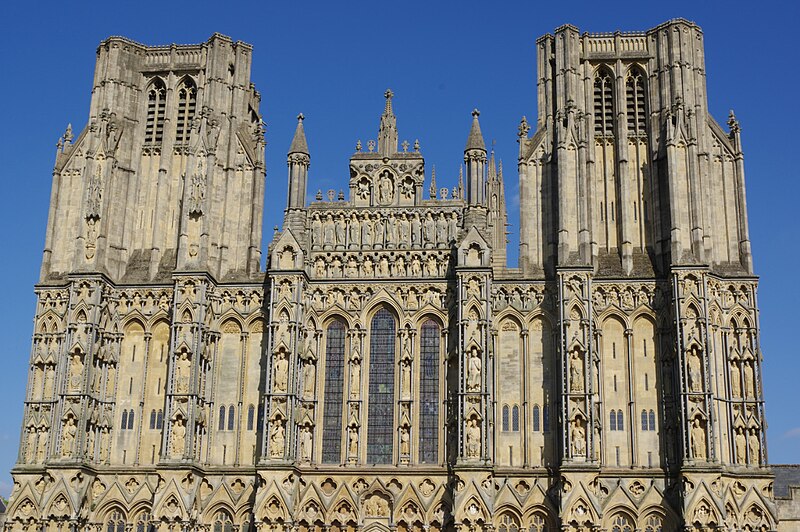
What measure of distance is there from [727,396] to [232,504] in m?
20.2

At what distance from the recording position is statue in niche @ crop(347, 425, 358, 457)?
1598 inches

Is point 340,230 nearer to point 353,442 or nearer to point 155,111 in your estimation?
point 353,442

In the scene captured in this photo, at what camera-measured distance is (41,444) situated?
40844mm

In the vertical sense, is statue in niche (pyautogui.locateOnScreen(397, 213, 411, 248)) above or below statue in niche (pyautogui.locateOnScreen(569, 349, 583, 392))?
above

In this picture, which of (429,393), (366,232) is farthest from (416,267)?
(429,393)

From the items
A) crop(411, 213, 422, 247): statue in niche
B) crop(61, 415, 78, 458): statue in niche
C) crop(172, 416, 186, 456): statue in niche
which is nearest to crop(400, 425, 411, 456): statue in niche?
crop(411, 213, 422, 247): statue in niche

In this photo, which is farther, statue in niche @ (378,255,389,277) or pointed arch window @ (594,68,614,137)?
pointed arch window @ (594,68,614,137)

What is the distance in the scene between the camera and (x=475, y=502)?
125ft

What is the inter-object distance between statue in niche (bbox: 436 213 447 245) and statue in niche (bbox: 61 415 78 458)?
1689 centimetres

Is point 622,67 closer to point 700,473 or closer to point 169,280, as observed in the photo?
point 700,473

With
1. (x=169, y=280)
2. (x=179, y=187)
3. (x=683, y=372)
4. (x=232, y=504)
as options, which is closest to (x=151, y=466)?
(x=232, y=504)

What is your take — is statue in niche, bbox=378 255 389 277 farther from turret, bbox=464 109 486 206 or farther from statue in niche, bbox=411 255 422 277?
turret, bbox=464 109 486 206

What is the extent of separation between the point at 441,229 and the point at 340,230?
174 inches

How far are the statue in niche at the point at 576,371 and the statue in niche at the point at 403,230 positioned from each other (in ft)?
28.7
